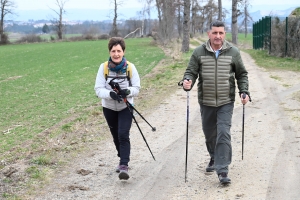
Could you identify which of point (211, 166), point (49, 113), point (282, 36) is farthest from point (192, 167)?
point (282, 36)

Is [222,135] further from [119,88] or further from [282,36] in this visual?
[282,36]

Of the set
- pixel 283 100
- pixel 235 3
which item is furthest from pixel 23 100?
pixel 235 3

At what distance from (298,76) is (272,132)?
27.9 ft

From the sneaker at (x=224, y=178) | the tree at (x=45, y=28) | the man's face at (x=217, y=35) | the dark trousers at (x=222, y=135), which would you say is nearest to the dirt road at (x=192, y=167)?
the sneaker at (x=224, y=178)

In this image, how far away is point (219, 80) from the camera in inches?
238

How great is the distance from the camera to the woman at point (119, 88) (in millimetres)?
6086

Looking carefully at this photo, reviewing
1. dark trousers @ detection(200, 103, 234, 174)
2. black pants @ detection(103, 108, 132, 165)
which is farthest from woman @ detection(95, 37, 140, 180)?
dark trousers @ detection(200, 103, 234, 174)

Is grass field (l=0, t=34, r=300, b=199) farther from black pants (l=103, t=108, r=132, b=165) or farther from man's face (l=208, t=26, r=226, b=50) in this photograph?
man's face (l=208, t=26, r=226, b=50)

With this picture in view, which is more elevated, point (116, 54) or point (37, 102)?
point (116, 54)

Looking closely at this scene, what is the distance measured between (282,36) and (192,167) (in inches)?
731

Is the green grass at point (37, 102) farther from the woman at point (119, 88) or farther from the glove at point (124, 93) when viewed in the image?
the glove at point (124, 93)

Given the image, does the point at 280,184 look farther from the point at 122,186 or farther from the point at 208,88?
the point at 122,186

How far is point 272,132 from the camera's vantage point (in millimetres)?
8789

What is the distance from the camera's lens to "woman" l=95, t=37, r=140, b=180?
609 cm
